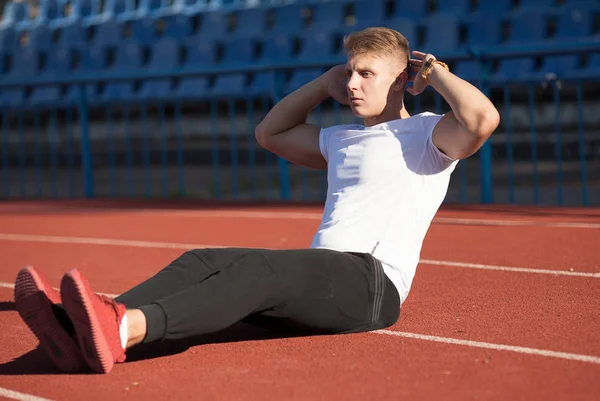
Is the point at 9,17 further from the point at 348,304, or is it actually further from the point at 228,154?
the point at 348,304

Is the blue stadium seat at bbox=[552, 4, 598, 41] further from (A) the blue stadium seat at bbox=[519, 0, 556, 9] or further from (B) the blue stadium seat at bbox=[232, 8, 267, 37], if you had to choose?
(B) the blue stadium seat at bbox=[232, 8, 267, 37]

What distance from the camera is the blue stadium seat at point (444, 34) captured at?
12562 mm

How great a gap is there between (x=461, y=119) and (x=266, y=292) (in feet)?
3.14

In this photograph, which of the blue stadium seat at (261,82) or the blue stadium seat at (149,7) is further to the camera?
the blue stadium seat at (149,7)

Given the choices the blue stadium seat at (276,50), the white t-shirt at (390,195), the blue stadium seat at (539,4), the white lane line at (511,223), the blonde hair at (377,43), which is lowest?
the white lane line at (511,223)

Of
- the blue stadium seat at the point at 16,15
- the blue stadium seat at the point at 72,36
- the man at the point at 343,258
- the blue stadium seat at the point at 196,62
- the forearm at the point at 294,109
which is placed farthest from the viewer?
the blue stadium seat at the point at 16,15

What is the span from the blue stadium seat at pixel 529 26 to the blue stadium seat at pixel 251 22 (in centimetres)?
428

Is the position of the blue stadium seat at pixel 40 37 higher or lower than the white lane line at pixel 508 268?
higher

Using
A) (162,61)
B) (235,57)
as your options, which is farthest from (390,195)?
(162,61)

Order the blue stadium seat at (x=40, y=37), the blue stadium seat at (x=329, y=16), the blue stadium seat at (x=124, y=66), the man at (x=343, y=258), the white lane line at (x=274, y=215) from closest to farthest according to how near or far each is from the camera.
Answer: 1. the man at (x=343, y=258)
2. the white lane line at (x=274, y=215)
3. the blue stadium seat at (x=329, y=16)
4. the blue stadium seat at (x=124, y=66)
5. the blue stadium seat at (x=40, y=37)

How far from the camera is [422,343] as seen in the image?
11.2 ft

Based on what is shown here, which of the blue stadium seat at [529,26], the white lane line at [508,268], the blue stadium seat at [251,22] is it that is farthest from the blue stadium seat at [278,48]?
the white lane line at [508,268]

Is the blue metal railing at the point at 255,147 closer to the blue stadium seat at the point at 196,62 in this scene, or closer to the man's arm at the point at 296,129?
the blue stadium seat at the point at 196,62

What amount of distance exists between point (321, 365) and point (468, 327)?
0.79 m
